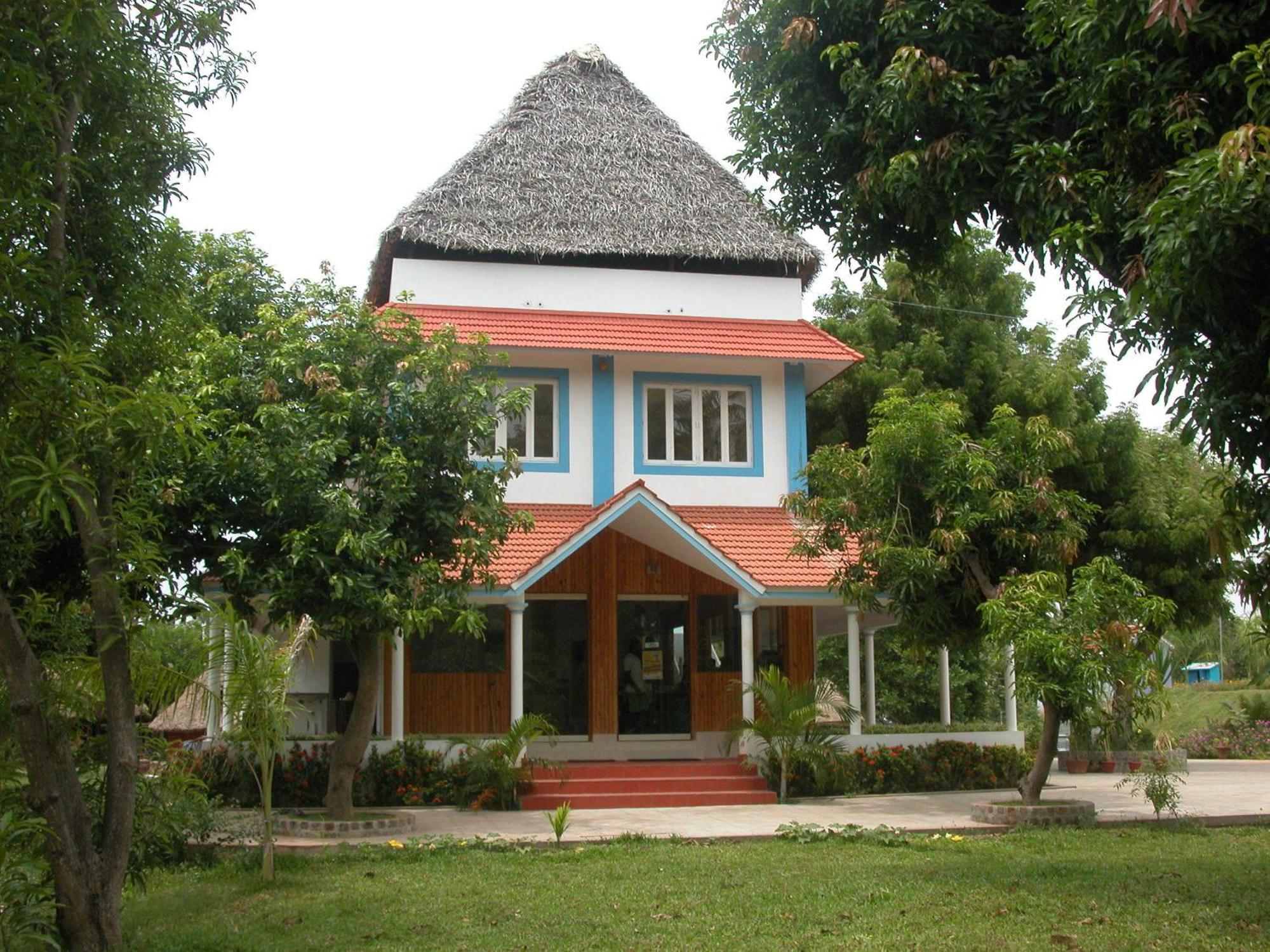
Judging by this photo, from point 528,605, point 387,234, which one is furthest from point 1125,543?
point 387,234

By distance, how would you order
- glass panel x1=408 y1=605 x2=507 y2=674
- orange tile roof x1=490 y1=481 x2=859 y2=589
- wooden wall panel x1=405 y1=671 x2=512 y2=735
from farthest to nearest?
1. glass panel x1=408 y1=605 x2=507 y2=674
2. wooden wall panel x1=405 y1=671 x2=512 y2=735
3. orange tile roof x1=490 y1=481 x2=859 y2=589

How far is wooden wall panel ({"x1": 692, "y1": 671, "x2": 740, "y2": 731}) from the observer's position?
19312 millimetres

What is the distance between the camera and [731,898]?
9438mm

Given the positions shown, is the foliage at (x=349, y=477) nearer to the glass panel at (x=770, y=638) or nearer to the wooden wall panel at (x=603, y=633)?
the wooden wall panel at (x=603, y=633)

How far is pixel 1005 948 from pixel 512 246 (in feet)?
47.7

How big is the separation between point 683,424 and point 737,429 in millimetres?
858

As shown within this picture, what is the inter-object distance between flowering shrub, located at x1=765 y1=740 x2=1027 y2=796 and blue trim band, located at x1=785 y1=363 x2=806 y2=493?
4.48 metres

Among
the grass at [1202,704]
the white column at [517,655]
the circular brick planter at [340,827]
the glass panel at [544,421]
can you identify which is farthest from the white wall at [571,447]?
the grass at [1202,704]

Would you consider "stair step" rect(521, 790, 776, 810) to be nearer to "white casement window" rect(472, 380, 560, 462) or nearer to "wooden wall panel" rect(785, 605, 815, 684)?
"wooden wall panel" rect(785, 605, 815, 684)

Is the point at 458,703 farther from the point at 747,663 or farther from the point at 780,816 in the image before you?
the point at 780,816

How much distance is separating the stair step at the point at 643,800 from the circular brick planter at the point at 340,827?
2.59 meters

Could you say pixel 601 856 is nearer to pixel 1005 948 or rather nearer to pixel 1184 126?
pixel 1005 948

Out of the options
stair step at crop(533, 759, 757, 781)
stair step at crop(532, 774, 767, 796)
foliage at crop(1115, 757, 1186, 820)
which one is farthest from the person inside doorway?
foliage at crop(1115, 757, 1186, 820)

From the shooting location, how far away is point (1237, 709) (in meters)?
32.7
